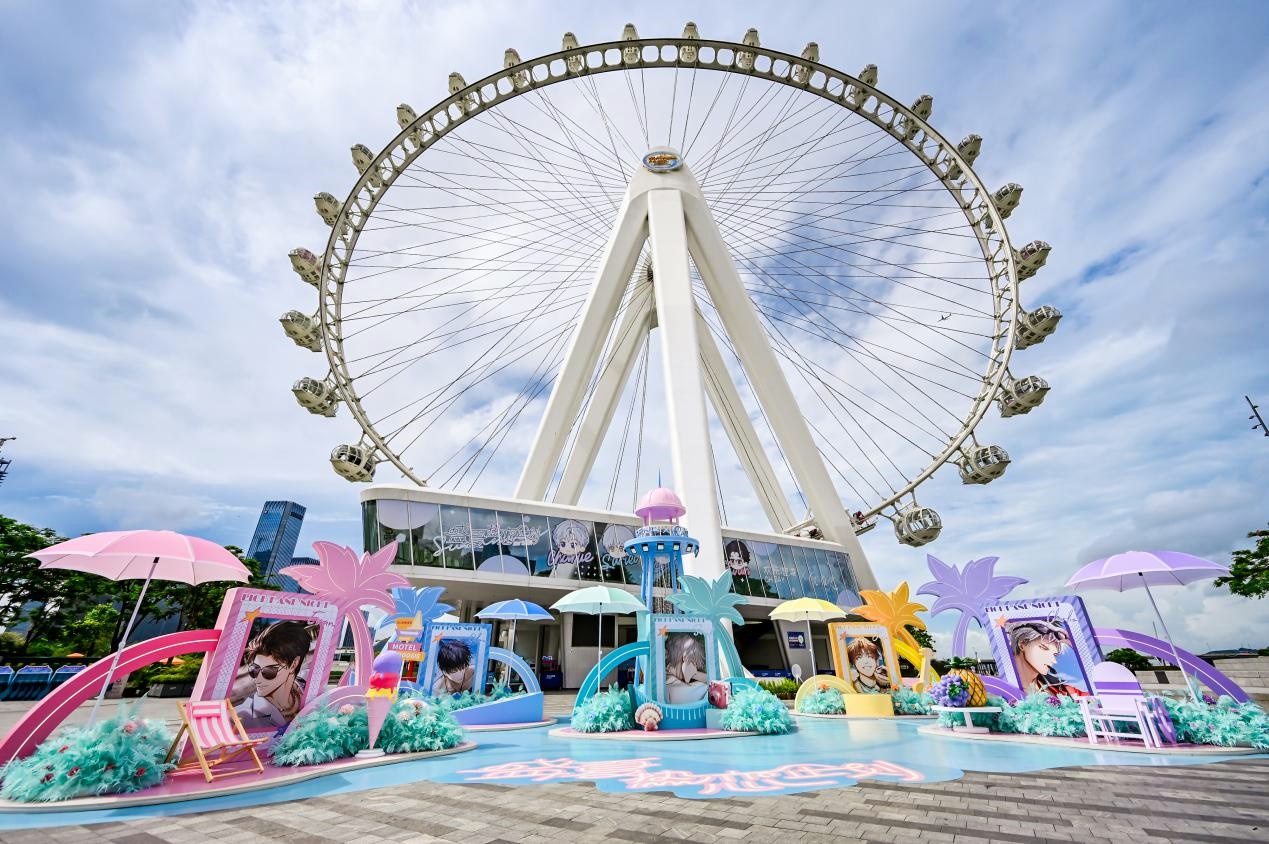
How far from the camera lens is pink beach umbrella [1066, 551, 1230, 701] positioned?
1055cm

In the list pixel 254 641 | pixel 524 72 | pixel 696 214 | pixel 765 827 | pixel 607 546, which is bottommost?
pixel 765 827

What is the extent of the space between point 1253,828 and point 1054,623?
8.47 metres

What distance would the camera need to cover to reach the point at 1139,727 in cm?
988

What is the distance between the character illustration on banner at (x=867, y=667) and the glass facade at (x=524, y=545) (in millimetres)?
11351

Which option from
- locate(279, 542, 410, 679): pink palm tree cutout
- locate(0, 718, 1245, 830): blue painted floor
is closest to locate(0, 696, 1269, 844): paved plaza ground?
locate(0, 718, 1245, 830): blue painted floor

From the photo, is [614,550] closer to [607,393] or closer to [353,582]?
[607,393]

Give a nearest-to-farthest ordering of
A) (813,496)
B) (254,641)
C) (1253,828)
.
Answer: (1253,828)
(254,641)
(813,496)

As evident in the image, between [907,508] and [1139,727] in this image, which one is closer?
[1139,727]

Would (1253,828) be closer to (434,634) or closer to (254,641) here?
(254,641)

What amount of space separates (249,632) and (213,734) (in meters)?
1.50

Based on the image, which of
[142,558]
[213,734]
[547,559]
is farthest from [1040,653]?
[547,559]

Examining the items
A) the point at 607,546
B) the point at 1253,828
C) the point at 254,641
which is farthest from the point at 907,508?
the point at 254,641

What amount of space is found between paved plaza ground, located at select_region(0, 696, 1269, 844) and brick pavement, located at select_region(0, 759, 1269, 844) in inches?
0.5

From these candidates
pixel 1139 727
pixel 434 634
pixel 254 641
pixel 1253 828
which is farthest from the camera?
pixel 434 634
